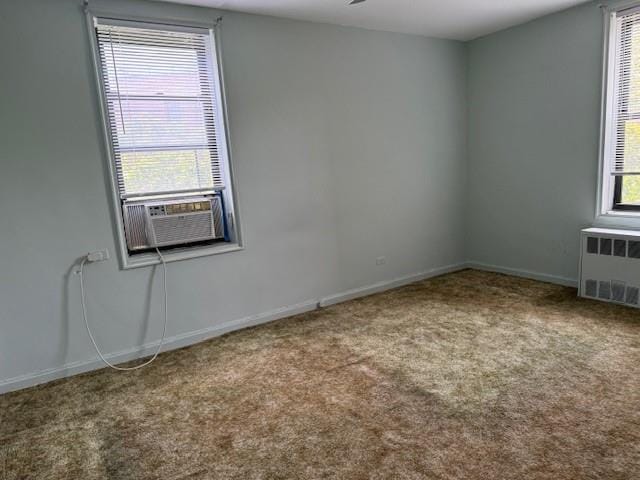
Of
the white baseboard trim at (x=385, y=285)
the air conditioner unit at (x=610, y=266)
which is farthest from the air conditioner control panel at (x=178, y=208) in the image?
the air conditioner unit at (x=610, y=266)

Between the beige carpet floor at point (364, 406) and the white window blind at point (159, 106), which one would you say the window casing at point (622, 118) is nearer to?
the beige carpet floor at point (364, 406)

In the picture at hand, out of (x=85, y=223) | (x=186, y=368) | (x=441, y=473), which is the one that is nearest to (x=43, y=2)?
(x=85, y=223)

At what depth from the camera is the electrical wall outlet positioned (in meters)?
3.05

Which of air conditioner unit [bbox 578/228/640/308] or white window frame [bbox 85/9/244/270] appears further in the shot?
air conditioner unit [bbox 578/228/640/308]

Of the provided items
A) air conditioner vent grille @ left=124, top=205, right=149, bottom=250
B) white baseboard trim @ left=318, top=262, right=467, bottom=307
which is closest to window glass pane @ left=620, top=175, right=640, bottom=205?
white baseboard trim @ left=318, top=262, right=467, bottom=307

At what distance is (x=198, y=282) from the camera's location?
3.50 meters

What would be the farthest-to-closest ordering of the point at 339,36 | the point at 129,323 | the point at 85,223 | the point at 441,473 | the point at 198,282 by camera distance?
the point at 339,36 → the point at 198,282 → the point at 129,323 → the point at 85,223 → the point at 441,473

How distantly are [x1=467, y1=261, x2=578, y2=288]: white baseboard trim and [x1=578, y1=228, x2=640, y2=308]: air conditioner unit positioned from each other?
346 mm

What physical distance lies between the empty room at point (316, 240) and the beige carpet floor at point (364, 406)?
2 centimetres

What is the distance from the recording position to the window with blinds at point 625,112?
368 centimetres

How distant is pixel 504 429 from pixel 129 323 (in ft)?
8.71

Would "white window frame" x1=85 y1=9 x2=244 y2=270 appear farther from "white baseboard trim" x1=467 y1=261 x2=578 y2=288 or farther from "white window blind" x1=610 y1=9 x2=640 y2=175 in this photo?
"white window blind" x1=610 y1=9 x2=640 y2=175

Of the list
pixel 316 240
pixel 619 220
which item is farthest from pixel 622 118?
pixel 316 240

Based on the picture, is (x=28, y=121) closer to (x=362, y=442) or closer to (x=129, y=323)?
(x=129, y=323)
